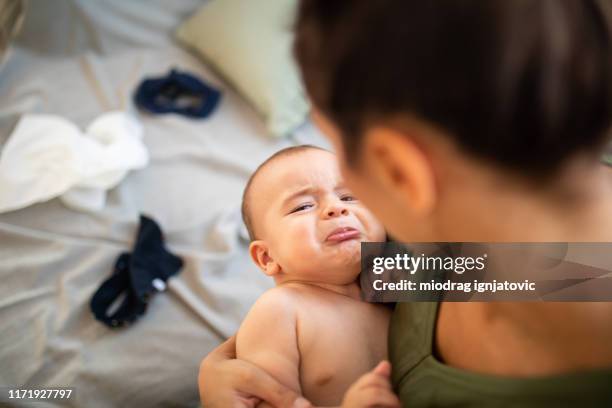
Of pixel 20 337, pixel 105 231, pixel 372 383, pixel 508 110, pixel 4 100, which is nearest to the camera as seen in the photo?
pixel 508 110

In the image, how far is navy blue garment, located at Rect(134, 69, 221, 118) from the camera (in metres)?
1.72

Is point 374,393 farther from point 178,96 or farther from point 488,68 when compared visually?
point 178,96

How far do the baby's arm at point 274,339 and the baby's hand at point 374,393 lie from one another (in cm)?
16

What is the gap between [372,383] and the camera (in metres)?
0.74

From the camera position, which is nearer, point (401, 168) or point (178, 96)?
point (401, 168)

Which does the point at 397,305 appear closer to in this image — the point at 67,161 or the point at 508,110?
the point at 508,110

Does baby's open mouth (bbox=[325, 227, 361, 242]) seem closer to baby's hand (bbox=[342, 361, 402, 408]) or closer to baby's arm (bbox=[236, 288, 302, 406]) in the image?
baby's arm (bbox=[236, 288, 302, 406])

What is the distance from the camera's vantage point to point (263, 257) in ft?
3.55

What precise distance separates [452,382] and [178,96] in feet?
4.45

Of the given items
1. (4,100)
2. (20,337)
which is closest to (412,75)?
(20,337)

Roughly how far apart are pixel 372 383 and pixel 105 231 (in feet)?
2.98

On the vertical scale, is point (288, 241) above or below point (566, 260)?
below

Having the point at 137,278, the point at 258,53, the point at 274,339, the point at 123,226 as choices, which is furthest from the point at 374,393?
the point at 258,53

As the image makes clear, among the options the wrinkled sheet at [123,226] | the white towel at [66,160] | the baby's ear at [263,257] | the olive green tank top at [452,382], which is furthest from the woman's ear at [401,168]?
the white towel at [66,160]
